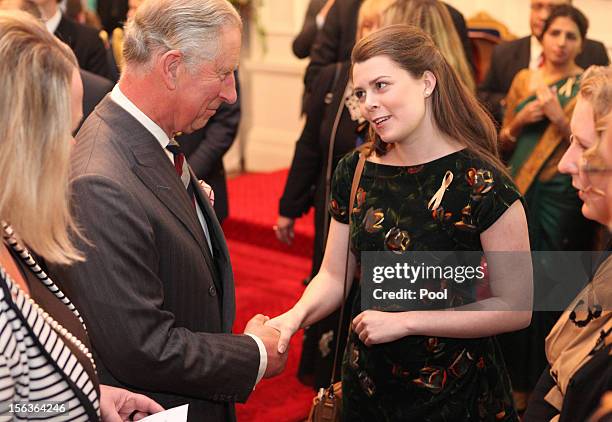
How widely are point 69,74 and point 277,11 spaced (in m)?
6.98

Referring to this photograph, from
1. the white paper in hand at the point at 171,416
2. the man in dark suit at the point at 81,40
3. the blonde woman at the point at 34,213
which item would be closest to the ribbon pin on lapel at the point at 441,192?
the white paper in hand at the point at 171,416

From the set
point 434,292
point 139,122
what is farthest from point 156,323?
point 434,292

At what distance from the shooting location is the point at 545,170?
4.23m

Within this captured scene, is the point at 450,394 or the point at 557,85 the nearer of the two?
the point at 450,394

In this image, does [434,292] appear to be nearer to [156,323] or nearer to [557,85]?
[156,323]

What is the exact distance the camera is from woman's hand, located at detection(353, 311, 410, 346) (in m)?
2.44

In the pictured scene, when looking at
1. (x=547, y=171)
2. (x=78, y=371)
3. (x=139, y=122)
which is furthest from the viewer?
(x=547, y=171)

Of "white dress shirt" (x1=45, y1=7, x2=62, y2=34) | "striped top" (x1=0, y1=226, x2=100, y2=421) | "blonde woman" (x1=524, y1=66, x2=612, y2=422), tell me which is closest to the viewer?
"striped top" (x1=0, y1=226, x2=100, y2=421)

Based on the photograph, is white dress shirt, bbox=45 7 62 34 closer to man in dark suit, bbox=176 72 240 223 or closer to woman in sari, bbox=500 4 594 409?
man in dark suit, bbox=176 72 240 223

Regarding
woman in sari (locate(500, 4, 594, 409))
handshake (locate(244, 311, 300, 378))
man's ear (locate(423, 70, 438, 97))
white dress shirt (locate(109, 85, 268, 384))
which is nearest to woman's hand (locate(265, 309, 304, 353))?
handshake (locate(244, 311, 300, 378))

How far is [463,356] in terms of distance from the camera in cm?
256

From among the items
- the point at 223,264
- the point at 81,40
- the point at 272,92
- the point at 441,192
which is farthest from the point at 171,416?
the point at 272,92

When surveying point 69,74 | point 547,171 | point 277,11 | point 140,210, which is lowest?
point 277,11

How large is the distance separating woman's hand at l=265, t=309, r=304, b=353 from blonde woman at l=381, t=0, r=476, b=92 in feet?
5.00
